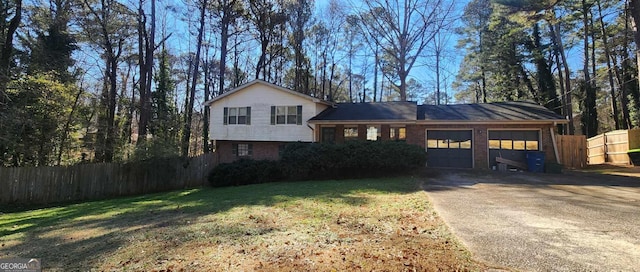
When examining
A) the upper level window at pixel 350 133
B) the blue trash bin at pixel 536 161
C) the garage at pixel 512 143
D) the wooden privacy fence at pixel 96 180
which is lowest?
the wooden privacy fence at pixel 96 180

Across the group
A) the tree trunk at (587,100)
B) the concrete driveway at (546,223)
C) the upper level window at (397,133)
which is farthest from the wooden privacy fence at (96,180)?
the tree trunk at (587,100)

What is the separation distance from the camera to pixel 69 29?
55.4 feet

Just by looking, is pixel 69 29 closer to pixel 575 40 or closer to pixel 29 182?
pixel 29 182

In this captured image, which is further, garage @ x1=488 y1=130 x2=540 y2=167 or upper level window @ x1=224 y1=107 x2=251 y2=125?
upper level window @ x1=224 y1=107 x2=251 y2=125

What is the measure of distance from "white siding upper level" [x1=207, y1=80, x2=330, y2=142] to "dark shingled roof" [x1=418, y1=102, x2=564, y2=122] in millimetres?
6244

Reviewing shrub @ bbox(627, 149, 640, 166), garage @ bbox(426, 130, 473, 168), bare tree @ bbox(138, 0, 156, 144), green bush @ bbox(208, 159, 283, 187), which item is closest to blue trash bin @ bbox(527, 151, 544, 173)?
garage @ bbox(426, 130, 473, 168)

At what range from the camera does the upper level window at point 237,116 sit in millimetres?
18453

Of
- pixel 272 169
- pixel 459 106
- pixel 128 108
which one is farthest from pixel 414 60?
pixel 128 108

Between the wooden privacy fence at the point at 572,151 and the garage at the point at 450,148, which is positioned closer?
the garage at the point at 450,148

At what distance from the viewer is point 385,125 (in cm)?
1602

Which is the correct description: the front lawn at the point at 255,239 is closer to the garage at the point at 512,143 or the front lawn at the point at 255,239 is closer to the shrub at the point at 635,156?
the garage at the point at 512,143

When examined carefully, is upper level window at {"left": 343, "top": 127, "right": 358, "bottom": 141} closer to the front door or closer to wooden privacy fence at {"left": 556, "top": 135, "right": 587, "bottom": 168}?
the front door

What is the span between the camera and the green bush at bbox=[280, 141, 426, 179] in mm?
12414

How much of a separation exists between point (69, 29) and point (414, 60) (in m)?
22.8
